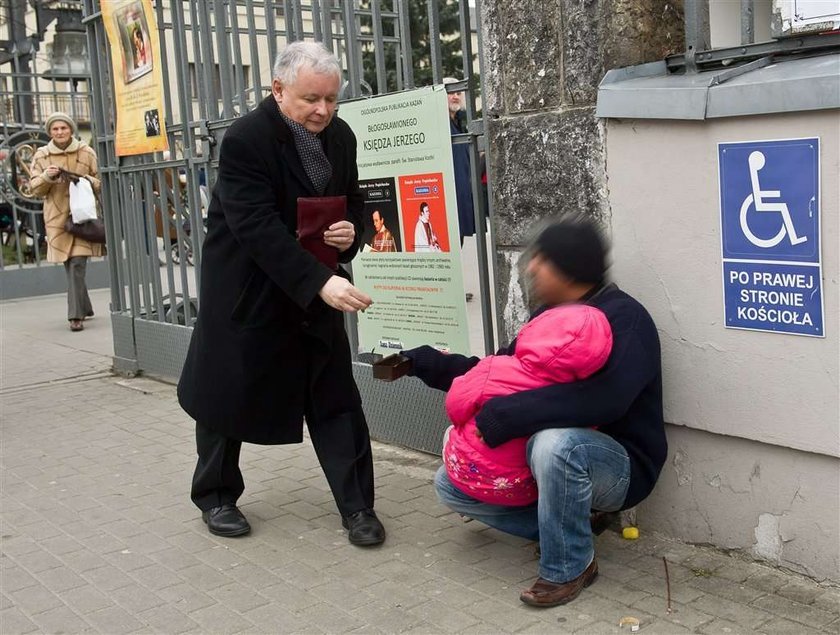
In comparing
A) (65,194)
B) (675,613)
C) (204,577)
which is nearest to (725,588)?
(675,613)

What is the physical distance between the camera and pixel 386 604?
3.51 meters

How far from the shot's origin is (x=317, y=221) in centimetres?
391

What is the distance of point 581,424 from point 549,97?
131 cm

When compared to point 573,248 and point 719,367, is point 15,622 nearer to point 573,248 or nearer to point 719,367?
point 573,248

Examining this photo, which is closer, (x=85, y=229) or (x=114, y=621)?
(x=114, y=621)

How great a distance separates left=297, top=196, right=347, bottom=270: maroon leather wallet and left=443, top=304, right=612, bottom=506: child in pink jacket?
78 centimetres

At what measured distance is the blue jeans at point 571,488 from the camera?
3.29 meters

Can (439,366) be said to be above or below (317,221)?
below

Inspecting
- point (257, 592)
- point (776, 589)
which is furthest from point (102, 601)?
point (776, 589)

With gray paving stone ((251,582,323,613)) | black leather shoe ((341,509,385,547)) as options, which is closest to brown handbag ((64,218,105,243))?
black leather shoe ((341,509,385,547))

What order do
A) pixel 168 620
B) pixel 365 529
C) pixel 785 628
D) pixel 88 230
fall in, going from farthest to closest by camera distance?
1. pixel 88 230
2. pixel 365 529
3. pixel 168 620
4. pixel 785 628

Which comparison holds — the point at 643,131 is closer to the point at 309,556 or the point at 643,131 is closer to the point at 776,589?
the point at 776,589

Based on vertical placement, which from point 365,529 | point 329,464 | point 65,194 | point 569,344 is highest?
point 65,194

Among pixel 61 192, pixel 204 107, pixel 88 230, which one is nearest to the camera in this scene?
pixel 204 107
